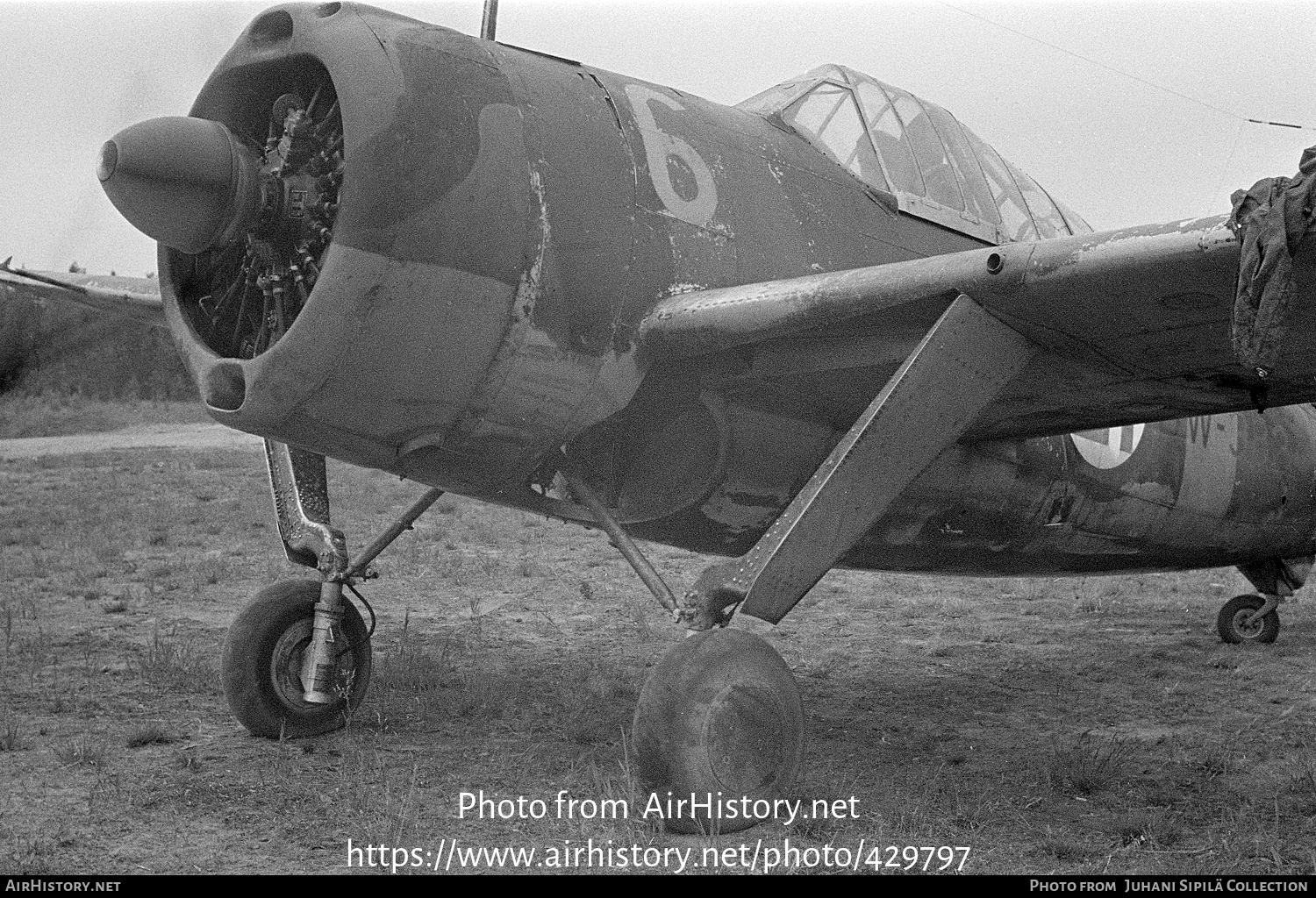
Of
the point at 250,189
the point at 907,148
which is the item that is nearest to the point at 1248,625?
the point at 907,148

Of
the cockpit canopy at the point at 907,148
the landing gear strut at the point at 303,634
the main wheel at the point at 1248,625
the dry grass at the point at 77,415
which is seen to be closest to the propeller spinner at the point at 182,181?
the landing gear strut at the point at 303,634

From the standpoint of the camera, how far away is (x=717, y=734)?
388 cm

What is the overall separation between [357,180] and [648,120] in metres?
1.29

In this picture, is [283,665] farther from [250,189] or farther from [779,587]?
[779,587]

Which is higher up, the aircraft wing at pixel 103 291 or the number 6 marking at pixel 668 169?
the number 6 marking at pixel 668 169

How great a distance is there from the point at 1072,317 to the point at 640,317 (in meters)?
1.51

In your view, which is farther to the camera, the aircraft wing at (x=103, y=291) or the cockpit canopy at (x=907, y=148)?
the aircraft wing at (x=103, y=291)

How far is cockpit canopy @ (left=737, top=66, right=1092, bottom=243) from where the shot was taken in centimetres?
560

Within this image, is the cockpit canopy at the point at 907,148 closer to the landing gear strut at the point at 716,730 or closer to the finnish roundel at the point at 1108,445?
the finnish roundel at the point at 1108,445

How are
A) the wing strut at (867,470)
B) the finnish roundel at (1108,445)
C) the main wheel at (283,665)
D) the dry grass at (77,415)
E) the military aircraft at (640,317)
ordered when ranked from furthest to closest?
1. the dry grass at (77,415)
2. the finnish roundel at (1108,445)
3. the main wheel at (283,665)
4. the wing strut at (867,470)
5. the military aircraft at (640,317)

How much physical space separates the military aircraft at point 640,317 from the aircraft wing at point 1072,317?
14 mm

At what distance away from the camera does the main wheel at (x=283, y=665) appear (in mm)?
5430

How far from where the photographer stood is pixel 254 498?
54.0 feet

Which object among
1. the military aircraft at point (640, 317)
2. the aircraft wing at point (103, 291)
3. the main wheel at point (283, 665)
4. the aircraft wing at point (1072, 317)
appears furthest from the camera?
the aircraft wing at point (103, 291)
